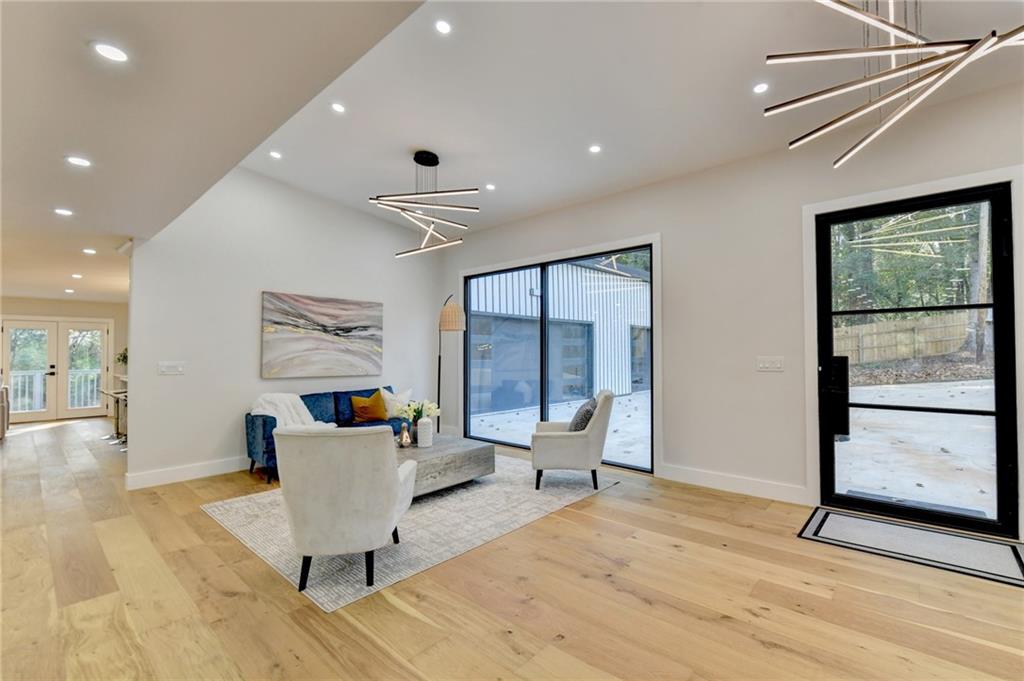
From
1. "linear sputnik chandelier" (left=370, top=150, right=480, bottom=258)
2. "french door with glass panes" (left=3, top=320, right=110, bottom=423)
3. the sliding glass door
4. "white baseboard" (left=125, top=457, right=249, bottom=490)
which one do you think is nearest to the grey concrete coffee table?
the sliding glass door

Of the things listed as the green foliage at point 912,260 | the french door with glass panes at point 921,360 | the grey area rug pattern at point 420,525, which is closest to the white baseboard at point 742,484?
the french door with glass panes at point 921,360

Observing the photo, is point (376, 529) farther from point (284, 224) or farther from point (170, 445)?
point (284, 224)

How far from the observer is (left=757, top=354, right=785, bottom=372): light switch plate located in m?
4.03

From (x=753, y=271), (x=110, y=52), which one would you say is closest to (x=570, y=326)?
(x=753, y=271)

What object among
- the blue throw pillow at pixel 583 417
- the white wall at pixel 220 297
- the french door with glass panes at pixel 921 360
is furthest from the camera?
the white wall at pixel 220 297

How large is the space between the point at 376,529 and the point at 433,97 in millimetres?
3016

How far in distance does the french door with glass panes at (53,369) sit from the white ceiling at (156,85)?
8.17 metres

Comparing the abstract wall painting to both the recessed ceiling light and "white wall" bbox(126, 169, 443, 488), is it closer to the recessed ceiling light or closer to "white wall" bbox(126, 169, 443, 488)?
"white wall" bbox(126, 169, 443, 488)

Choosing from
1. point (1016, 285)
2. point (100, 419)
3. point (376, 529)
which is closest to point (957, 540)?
point (1016, 285)

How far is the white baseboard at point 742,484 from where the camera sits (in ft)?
12.8

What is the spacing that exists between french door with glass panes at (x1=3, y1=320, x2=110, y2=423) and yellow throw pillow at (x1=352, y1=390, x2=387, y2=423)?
8.20m

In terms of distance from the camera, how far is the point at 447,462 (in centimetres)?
405

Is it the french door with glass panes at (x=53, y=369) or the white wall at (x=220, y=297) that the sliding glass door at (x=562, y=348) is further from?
the french door with glass panes at (x=53, y=369)

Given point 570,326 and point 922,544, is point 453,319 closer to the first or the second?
point 570,326
